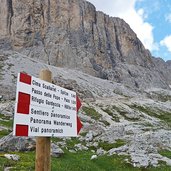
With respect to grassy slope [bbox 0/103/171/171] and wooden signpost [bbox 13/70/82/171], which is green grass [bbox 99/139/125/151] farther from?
wooden signpost [bbox 13/70/82/171]

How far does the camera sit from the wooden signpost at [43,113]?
357 inches

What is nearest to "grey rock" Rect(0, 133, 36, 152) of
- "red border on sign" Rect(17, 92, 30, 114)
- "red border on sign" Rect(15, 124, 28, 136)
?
"red border on sign" Rect(17, 92, 30, 114)

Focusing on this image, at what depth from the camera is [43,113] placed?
9.88 metres

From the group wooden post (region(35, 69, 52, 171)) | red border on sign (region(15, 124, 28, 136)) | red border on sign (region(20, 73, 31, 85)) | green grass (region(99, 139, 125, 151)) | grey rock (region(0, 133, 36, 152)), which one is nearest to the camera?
red border on sign (region(15, 124, 28, 136))

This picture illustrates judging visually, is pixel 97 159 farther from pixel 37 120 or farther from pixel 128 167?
pixel 37 120

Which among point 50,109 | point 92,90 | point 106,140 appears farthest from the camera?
point 92,90

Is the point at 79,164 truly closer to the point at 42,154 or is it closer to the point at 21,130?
the point at 42,154

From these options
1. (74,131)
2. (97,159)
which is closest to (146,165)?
(97,159)

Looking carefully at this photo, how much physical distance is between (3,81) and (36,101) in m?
154

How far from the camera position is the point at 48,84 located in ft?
34.6

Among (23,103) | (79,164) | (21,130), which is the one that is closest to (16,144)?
(79,164)

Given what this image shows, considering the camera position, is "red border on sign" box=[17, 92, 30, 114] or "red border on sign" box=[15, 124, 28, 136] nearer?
"red border on sign" box=[15, 124, 28, 136]

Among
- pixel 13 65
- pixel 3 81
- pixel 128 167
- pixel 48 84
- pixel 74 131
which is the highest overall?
pixel 13 65

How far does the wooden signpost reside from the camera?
357 inches
